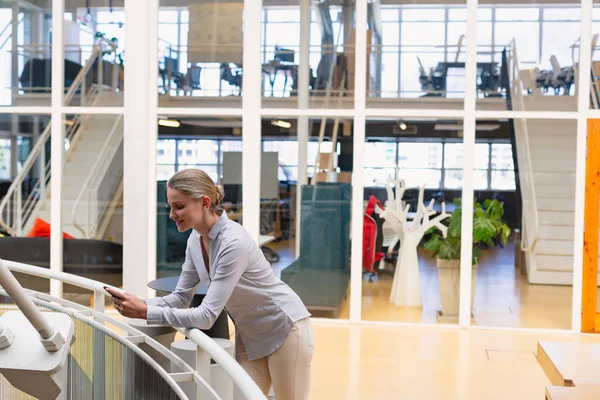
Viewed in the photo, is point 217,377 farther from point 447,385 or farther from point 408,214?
point 408,214

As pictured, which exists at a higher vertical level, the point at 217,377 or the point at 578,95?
the point at 578,95

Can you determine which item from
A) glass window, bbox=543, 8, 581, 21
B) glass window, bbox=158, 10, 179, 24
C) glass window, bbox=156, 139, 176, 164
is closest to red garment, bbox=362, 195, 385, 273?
glass window, bbox=156, 139, 176, 164

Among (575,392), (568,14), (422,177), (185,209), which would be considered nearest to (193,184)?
(185,209)

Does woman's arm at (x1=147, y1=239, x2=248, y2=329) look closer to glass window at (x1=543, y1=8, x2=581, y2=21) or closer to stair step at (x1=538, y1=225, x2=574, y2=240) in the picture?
stair step at (x1=538, y1=225, x2=574, y2=240)

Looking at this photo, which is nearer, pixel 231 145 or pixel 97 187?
pixel 231 145

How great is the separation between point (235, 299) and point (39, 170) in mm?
6994

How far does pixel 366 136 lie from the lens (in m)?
8.71

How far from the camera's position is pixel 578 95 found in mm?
8367

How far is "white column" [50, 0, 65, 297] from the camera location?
9.20m

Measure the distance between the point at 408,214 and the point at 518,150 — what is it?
52.7 inches

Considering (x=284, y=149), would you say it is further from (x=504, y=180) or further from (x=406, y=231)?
(x=504, y=180)

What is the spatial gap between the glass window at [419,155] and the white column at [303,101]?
1031 mm

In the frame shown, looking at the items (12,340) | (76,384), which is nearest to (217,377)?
(76,384)

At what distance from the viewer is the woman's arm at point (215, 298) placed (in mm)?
2707
